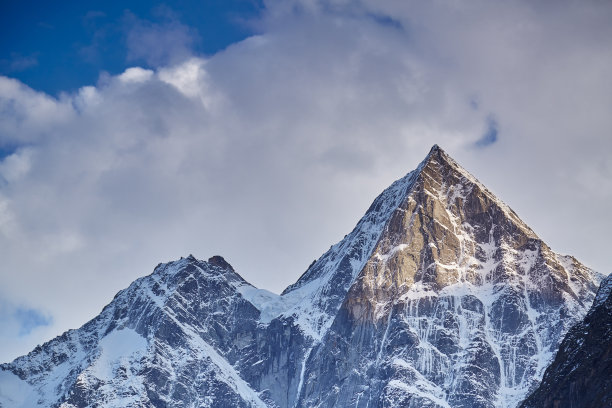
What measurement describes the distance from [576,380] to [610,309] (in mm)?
11343

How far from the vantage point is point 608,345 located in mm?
193375

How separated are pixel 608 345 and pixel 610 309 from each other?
648cm

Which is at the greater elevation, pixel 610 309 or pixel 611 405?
pixel 610 309

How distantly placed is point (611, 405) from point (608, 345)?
485 inches

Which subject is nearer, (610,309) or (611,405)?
(611,405)

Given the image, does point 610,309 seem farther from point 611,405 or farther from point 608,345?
point 611,405

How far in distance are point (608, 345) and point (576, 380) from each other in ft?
26.9

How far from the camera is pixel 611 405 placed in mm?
183375

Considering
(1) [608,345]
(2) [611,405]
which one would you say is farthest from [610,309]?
(2) [611,405]

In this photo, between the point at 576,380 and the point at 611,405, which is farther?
the point at 576,380

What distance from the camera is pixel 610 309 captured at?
198m

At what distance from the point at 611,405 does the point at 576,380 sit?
15.0 metres
